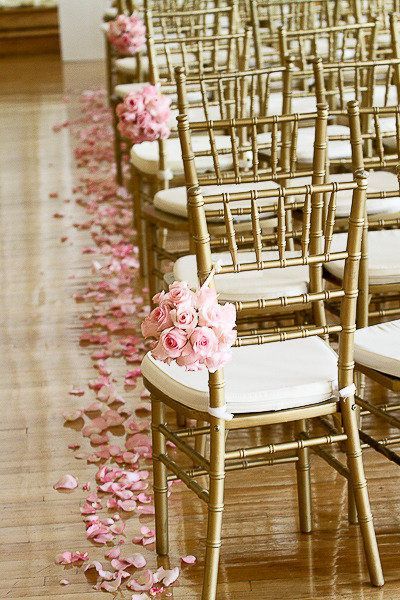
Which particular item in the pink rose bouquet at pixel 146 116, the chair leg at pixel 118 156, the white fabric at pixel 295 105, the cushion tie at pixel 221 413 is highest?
the pink rose bouquet at pixel 146 116

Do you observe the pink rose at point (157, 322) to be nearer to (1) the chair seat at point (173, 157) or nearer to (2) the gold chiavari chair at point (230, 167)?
(2) the gold chiavari chair at point (230, 167)

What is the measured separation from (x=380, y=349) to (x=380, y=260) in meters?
0.64

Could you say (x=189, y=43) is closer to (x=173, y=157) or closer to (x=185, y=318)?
(x=173, y=157)

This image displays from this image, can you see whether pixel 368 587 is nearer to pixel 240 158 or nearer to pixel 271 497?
pixel 271 497

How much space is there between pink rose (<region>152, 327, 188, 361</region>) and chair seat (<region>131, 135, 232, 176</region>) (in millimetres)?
2235

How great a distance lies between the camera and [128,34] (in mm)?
6105

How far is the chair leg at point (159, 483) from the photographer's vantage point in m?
2.96

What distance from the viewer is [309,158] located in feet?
15.6

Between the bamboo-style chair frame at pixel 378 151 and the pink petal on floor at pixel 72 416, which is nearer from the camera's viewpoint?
the bamboo-style chair frame at pixel 378 151

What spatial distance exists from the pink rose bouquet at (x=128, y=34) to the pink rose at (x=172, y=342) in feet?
13.0

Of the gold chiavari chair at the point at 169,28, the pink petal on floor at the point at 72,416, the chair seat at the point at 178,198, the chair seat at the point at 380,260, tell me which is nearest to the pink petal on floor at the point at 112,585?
the pink petal on floor at the point at 72,416

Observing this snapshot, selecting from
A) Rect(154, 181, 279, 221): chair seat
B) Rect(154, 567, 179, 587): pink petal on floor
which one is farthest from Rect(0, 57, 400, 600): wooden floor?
Rect(154, 181, 279, 221): chair seat

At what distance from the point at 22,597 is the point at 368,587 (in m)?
0.85

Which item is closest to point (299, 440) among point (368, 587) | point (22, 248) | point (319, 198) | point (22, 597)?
point (368, 587)
